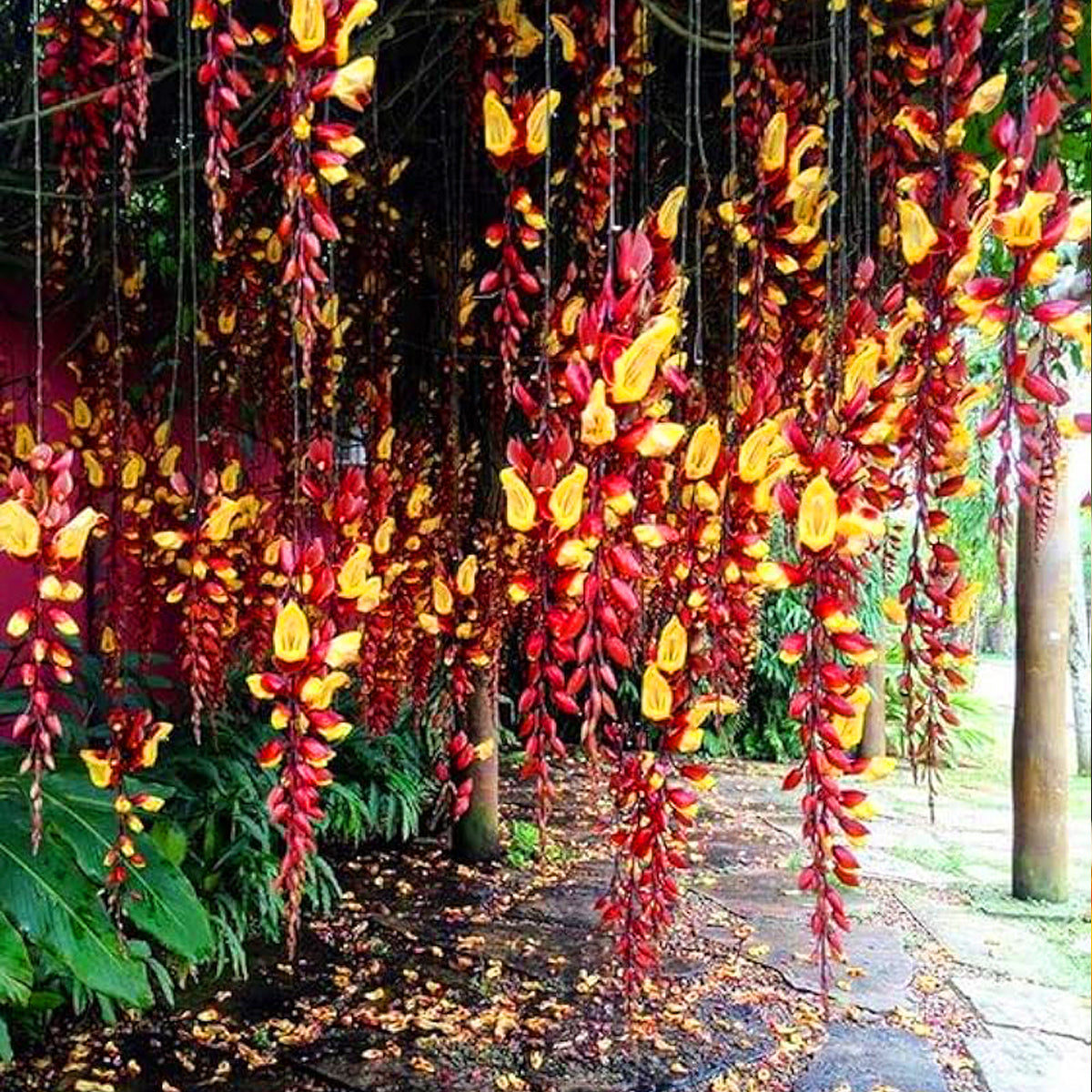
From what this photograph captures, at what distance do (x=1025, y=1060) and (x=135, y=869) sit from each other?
6.96 ft

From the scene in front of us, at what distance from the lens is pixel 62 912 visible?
208cm

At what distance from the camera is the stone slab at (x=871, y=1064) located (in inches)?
102

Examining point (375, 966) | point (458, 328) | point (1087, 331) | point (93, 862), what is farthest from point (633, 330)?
point (375, 966)

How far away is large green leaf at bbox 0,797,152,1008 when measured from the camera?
6.63ft

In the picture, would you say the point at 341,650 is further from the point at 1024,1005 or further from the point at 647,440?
the point at 1024,1005

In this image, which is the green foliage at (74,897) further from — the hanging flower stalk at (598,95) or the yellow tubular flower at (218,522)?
the hanging flower stalk at (598,95)

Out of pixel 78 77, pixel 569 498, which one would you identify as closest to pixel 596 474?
pixel 569 498

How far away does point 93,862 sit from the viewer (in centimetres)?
205

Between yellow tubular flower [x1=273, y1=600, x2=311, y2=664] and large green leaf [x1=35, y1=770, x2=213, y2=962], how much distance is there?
1452 millimetres

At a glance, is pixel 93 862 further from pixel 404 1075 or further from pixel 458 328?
pixel 458 328

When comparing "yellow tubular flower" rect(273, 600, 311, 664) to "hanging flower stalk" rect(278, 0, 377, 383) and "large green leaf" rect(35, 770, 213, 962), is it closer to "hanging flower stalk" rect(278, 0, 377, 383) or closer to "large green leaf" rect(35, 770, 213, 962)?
"hanging flower stalk" rect(278, 0, 377, 383)

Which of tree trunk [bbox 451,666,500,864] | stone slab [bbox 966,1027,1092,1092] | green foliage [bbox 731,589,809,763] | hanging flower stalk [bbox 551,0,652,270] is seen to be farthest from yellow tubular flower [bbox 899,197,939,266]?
green foliage [bbox 731,589,809,763]

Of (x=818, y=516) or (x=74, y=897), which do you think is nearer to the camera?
(x=818, y=516)

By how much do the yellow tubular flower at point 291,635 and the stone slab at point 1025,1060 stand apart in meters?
2.46
